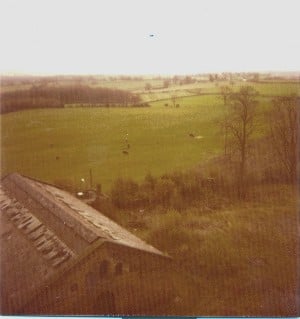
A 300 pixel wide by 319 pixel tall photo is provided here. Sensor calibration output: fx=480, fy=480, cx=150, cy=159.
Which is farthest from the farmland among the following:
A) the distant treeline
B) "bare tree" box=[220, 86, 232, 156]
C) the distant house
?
the distant house

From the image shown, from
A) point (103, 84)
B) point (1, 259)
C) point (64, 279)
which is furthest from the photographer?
point (103, 84)

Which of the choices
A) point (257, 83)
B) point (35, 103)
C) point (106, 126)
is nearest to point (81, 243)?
point (106, 126)

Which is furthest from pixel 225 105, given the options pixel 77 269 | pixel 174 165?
pixel 77 269

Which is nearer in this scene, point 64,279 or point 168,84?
point 64,279

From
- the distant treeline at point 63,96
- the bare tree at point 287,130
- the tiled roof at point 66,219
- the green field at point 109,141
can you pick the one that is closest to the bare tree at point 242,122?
the green field at point 109,141

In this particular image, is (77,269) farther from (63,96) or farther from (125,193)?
(63,96)

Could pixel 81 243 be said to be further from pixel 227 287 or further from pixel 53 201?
pixel 227 287
